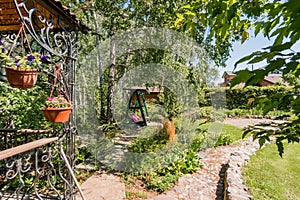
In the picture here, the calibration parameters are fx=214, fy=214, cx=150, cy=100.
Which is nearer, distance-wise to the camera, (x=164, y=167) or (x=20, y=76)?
(x=20, y=76)

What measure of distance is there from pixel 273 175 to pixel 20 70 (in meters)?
3.81

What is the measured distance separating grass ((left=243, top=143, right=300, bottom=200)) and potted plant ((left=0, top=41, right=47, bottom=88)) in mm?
2808

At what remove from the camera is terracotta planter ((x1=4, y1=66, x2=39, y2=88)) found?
186 cm

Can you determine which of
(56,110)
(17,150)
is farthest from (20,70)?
(17,150)

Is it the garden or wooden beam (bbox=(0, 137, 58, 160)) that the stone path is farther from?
wooden beam (bbox=(0, 137, 58, 160))

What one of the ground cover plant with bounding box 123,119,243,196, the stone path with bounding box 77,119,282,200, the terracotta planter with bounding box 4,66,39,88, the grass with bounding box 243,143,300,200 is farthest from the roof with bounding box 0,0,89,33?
the grass with bounding box 243,143,300,200

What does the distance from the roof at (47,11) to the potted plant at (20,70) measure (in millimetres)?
463

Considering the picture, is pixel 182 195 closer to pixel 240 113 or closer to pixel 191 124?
pixel 191 124

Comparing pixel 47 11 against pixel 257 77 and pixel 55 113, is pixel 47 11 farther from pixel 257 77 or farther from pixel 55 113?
pixel 257 77

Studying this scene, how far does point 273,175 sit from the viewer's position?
136 inches

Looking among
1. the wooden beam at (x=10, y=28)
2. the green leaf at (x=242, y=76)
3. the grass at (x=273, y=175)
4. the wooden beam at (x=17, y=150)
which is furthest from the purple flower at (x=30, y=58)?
the grass at (x=273, y=175)

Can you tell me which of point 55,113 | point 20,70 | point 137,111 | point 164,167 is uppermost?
point 20,70

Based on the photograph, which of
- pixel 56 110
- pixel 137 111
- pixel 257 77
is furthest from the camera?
pixel 137 111

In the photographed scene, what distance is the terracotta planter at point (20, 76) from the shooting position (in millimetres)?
1864
